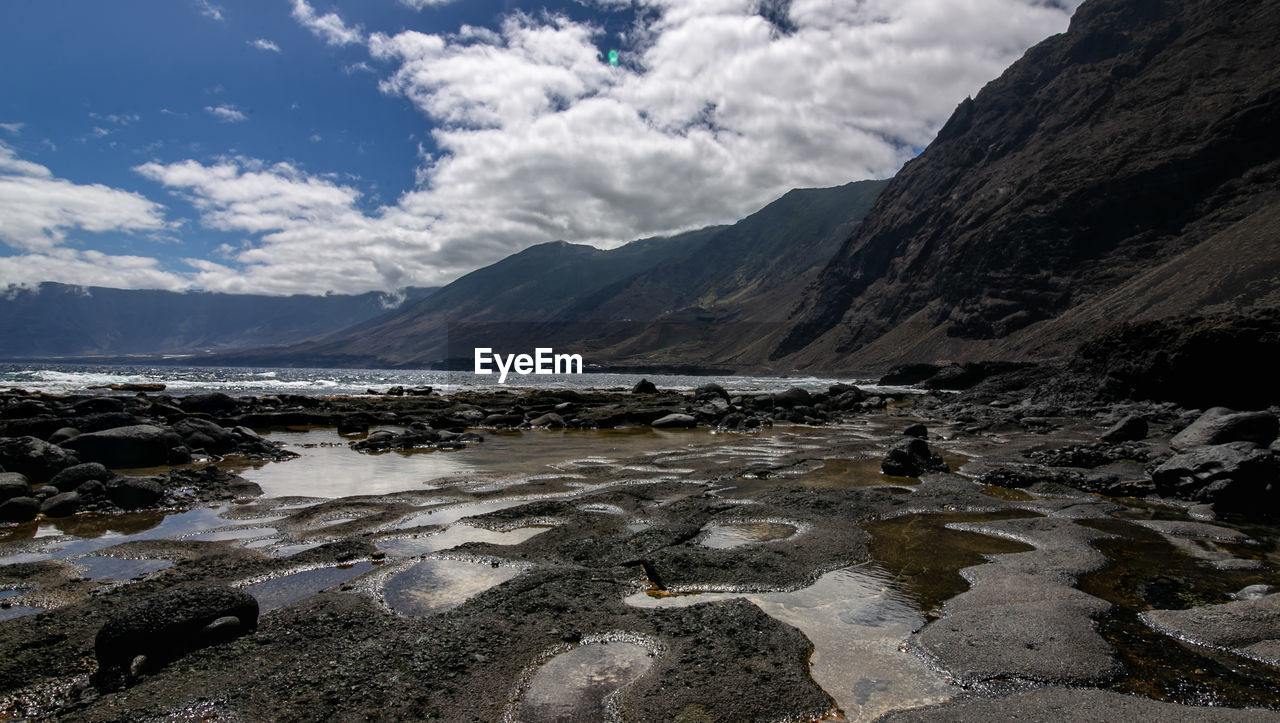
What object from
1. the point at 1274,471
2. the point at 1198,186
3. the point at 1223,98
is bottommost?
the point at 1274,471

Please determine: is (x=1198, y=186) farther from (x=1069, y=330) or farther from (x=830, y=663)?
(x=830, y=663)

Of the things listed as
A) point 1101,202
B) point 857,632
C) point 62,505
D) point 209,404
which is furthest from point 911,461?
point 1101,202

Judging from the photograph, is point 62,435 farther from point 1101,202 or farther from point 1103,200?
point 1103,200

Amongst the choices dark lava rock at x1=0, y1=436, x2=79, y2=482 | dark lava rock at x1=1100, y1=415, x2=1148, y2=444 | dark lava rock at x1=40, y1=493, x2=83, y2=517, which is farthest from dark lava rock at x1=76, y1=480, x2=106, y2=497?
dark lava rock at x1=1100, y1=415, x2=1148, y2=444

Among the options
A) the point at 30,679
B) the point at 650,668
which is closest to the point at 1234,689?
the point at 650,668

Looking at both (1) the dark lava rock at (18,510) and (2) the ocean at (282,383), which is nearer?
(1) the dark lava rock at (18,510)

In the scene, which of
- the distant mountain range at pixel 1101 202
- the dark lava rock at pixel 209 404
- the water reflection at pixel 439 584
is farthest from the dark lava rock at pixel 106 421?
the distant mountain range at pixel 1101 202

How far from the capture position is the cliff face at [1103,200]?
3664 inches

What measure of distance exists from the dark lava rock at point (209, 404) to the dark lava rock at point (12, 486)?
82.3 ft

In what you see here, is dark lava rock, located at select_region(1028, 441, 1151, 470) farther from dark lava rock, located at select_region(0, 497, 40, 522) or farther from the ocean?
the ocean

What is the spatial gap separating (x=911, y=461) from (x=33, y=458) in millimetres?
21567

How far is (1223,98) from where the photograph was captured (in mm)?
110625

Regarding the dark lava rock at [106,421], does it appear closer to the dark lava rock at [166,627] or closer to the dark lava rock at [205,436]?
the dark lava rock at [205,436]

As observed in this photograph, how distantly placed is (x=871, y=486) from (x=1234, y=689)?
30.0ft
